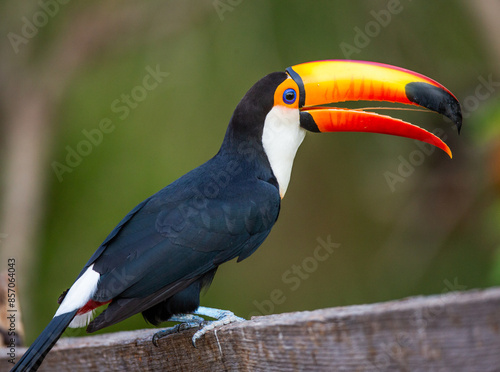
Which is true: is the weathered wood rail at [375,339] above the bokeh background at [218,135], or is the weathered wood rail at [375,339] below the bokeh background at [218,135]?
below

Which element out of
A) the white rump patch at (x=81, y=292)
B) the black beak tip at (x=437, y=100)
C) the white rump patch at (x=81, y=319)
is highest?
the black beak tip at (x=437, y=100)

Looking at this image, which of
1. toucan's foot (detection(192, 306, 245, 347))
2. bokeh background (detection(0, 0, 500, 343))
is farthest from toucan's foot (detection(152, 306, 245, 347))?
bokeh background (detection(0, 0, 500, 343))

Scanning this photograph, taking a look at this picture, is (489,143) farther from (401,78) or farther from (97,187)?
(97,187)

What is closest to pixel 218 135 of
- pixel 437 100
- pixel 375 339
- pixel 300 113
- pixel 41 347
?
pixel 300 113

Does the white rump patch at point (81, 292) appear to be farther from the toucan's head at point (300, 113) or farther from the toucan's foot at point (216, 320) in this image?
the toucan's head at point (300, 113)

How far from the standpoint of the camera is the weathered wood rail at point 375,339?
1.27 metres

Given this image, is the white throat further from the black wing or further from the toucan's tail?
the toucan's tail

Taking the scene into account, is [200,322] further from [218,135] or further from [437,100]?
[218,135]

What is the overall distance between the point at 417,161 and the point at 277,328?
5335 millimetres

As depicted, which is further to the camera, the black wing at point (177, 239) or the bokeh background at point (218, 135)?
the bokeh background at point (218, 135)

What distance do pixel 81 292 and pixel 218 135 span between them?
12.8 ft

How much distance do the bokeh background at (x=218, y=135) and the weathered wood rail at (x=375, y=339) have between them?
4.38 metres

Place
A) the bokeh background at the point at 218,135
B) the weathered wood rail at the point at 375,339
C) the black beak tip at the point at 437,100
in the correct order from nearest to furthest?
the weathered wood rail at the point at 375,339 → the black beak tip at the point at 437,100 → the bokeh background at the point at 218,135

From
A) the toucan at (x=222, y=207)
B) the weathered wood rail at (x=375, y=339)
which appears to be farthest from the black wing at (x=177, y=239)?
the weathered wood rail at (x=375, y=339)
